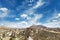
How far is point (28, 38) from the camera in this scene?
2892cm

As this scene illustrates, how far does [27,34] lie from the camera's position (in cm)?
3003

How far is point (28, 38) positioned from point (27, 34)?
1345 millimetres
